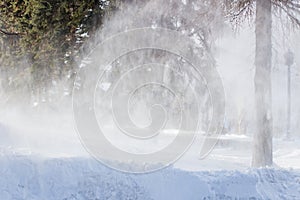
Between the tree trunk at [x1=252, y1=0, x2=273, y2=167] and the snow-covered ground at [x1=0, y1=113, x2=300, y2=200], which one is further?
the tree trunk at [x1=252, y1=0, x2=273, y2=167]

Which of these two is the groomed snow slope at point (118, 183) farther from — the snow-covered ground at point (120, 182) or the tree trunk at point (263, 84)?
the tree trunk at point (263, 84)

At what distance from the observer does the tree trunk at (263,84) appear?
8828 mm

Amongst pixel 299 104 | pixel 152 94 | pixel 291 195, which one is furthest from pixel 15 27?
pixel 299 104

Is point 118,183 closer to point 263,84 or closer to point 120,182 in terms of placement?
point 120,182

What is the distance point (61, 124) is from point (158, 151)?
453 cm

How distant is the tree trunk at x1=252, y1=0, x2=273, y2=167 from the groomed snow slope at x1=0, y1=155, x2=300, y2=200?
212 cm

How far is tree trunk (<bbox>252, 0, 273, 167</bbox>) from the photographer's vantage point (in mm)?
8828

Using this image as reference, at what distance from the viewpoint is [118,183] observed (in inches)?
248

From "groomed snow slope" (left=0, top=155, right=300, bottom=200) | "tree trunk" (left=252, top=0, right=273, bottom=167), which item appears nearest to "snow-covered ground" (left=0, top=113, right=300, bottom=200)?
"groomed snow slope" (left=0, top=155, right=300, bottom=200)

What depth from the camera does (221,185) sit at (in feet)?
21.7

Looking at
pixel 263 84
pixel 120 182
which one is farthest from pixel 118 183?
pixel 263 84

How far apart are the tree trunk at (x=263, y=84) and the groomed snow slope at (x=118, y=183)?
212cm

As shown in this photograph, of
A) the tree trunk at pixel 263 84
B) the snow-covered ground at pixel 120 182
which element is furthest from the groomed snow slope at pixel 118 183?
the tree trunk at pixel 263 84

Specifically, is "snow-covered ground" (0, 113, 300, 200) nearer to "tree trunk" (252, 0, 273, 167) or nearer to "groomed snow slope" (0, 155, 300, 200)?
"groomed snow slope" (0, 155, 300, 200)
